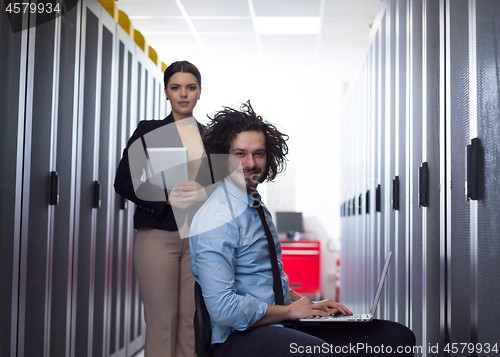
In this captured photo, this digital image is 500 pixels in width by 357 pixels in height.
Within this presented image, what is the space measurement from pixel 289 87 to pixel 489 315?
4.99 metres

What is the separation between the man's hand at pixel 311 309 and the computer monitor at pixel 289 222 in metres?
4.74

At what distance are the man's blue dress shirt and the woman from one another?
20.3 inches

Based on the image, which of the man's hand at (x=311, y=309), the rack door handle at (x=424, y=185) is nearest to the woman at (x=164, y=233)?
the man's hand at (x=311, y=309)

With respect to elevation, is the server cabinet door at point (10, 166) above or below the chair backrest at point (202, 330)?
above

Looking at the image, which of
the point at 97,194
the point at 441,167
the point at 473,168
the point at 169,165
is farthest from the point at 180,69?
the point at 473,168

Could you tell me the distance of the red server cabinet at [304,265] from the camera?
579 centimetres

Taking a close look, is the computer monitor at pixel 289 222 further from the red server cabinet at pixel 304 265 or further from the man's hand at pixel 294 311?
the man's hand at pixel 294 311

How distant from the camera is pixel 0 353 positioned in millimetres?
1644

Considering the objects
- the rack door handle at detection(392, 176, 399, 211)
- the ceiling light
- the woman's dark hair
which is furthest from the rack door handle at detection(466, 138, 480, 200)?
the ceiling light

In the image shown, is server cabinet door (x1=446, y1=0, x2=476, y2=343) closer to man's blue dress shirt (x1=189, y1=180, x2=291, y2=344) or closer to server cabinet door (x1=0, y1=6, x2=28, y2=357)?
man's blue dress shirt (x1=189, y1=180, x2=291, y2=344)

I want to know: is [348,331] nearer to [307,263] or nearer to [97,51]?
[97,51]

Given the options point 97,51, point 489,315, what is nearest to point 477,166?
point 489,315

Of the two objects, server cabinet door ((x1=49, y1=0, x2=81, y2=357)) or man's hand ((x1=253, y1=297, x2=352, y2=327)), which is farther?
server cabinet door ((x1=49, y1=0, x2=81, y2=357))

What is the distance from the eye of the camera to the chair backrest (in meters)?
1.20
